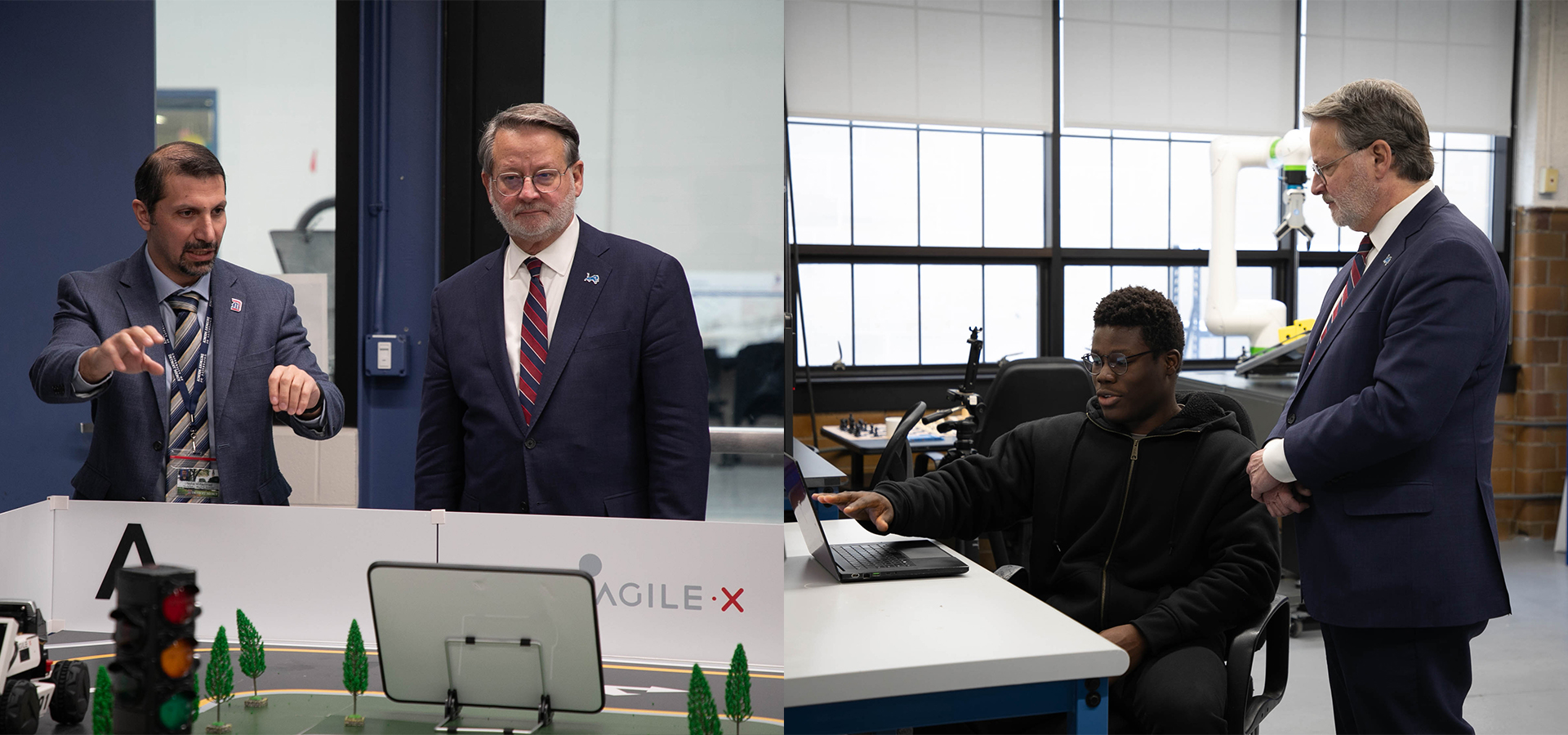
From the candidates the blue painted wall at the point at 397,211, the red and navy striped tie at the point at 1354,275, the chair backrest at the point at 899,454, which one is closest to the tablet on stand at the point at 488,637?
the chair backrest at the point at 899,454

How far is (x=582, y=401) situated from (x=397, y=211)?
1.77 m

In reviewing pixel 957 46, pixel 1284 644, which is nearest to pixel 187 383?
pixel 1284 644

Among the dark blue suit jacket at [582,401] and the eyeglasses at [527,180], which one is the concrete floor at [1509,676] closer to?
the dark blue suit jacket at [582,401]

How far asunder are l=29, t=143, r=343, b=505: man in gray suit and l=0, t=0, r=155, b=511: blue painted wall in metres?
1.37

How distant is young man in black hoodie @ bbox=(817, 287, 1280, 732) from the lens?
167cm

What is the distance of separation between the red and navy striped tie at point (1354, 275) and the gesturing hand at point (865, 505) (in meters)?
0.90

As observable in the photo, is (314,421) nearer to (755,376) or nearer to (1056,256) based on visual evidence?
(755,376)

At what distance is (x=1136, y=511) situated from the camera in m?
1.83

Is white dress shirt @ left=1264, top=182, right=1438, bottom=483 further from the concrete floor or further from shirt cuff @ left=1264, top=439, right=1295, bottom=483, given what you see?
the concrete floor

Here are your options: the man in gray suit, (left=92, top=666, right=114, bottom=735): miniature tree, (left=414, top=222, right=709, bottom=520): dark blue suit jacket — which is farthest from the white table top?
the man in gray suit

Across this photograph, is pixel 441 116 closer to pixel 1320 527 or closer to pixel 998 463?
pixel 998 463

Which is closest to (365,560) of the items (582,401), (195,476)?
(582,401)

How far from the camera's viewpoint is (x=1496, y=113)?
5117 millimetres

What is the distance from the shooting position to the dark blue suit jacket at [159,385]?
172 centimetres
